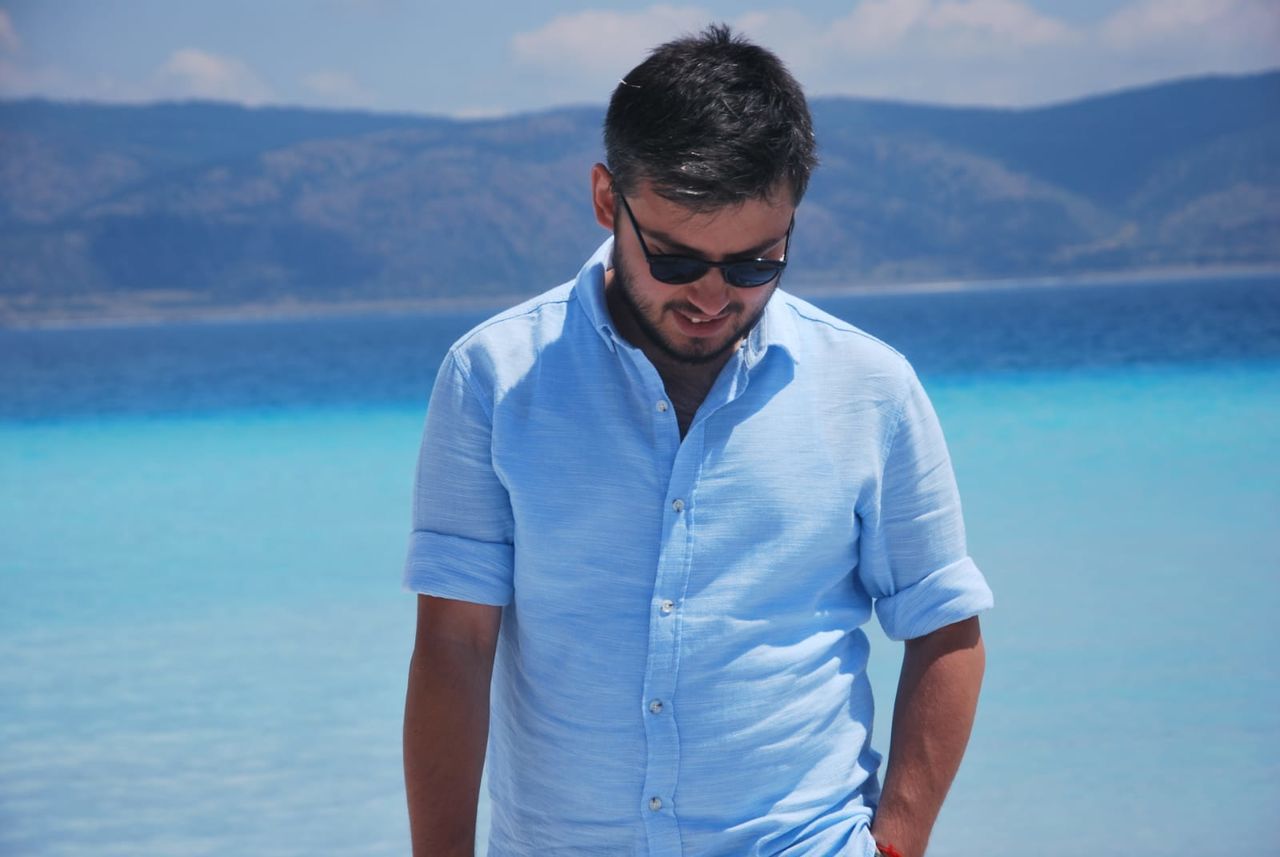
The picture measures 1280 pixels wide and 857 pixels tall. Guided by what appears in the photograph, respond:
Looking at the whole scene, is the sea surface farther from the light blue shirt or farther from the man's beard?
the man's beard

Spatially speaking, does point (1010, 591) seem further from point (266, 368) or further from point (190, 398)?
point (266, 368)

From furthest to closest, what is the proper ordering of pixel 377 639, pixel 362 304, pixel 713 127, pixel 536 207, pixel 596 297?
pixel 536 207, pixel 362 304, pixel 377 639, pixel 596 297, pixel 713 127

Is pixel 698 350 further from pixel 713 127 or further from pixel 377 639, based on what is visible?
pixel 377 639

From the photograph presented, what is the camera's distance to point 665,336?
1.31 meters

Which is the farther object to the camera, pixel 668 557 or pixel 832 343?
pixel 832 343

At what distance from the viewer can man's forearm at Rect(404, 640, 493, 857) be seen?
1285 mm

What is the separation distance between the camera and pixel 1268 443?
1272cm

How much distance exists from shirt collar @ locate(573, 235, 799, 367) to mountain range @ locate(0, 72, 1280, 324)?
104877 millimetres

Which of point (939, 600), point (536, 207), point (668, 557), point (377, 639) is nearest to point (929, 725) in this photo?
point (939, 600)

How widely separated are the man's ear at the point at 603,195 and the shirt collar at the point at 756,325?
42 millimetres

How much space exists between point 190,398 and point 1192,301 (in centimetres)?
3917

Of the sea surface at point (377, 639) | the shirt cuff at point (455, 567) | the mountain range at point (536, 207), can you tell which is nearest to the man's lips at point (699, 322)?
the shirt cuff at point (455, 567)

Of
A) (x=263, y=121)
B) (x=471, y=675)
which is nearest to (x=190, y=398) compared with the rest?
(x=471, y=675)

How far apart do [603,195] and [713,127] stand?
0.17 metres
